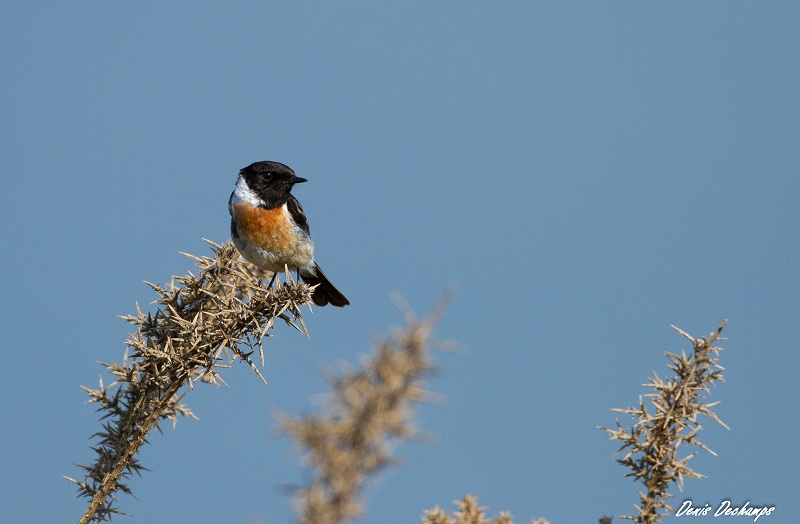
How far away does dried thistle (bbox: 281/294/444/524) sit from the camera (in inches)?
42.7

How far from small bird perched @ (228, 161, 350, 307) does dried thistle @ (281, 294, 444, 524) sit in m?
5.73

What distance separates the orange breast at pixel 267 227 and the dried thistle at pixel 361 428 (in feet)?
18.7

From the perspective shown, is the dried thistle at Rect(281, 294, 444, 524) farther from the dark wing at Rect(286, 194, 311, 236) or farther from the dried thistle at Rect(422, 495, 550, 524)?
the dark wing at Rect(286, 194, 311, 236)

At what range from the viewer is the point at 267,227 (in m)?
6.81

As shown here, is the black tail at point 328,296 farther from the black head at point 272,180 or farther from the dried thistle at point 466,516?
the dried thistle at point 466,516

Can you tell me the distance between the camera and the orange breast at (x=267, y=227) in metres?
6.80

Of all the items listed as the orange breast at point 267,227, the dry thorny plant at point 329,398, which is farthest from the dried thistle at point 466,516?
the orange breast at point 267,227

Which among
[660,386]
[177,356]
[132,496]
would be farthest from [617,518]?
[177,356]

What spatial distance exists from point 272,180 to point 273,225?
0.53 m

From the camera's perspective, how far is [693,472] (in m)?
1.83

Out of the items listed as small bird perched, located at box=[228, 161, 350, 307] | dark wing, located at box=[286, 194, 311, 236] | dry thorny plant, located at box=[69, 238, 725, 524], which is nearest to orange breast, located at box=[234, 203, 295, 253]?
small bird perched, located at box=[228, 161, 350, 307]

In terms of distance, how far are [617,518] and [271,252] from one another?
17.3 feet

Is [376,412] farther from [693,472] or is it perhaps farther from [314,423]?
[693,472]

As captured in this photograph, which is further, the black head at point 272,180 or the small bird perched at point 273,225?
the black head at point 272,180
